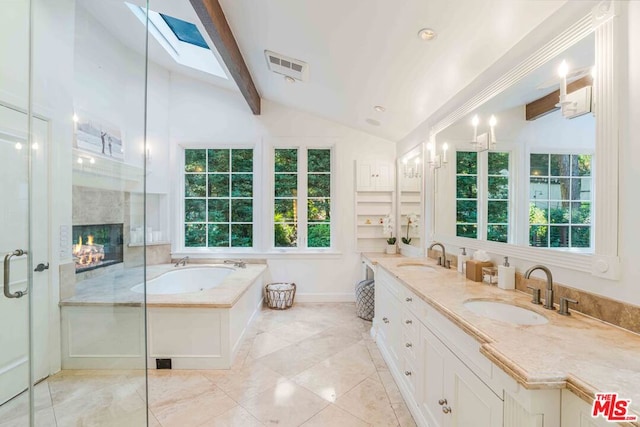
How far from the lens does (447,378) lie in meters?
1.41

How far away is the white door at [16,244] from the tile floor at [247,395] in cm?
21

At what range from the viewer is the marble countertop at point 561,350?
0.78 metres

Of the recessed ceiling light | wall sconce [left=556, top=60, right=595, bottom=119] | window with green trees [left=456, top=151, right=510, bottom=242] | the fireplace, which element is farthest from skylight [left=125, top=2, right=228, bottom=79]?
wall sconce [left=556, top=60, right=595, bottom=119]

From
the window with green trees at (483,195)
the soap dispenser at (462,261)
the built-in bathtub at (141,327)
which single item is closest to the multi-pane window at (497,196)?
the window with green trees at (483,195)

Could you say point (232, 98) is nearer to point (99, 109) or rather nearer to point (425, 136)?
point (99, 109)

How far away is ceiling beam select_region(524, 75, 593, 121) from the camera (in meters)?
1.29

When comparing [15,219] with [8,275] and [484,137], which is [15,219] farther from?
[484,137]

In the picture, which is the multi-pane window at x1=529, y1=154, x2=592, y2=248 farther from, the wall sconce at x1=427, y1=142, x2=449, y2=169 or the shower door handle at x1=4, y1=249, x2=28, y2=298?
the shower door handle at x1=4, y1=249, x2=28, y2=298

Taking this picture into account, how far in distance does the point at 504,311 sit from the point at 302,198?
10.2 feet

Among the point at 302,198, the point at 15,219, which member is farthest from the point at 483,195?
the point at 15,219

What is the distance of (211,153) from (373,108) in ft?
8.17

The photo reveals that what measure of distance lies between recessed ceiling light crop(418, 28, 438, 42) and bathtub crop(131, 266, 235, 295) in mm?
3298

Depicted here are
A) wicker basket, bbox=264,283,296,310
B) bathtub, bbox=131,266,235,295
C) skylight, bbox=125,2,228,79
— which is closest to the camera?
skylight, bbox=125,2,228,79

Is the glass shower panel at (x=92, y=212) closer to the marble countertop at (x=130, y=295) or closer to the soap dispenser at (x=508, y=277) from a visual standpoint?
the marble countertop at (x=130, y=295)
